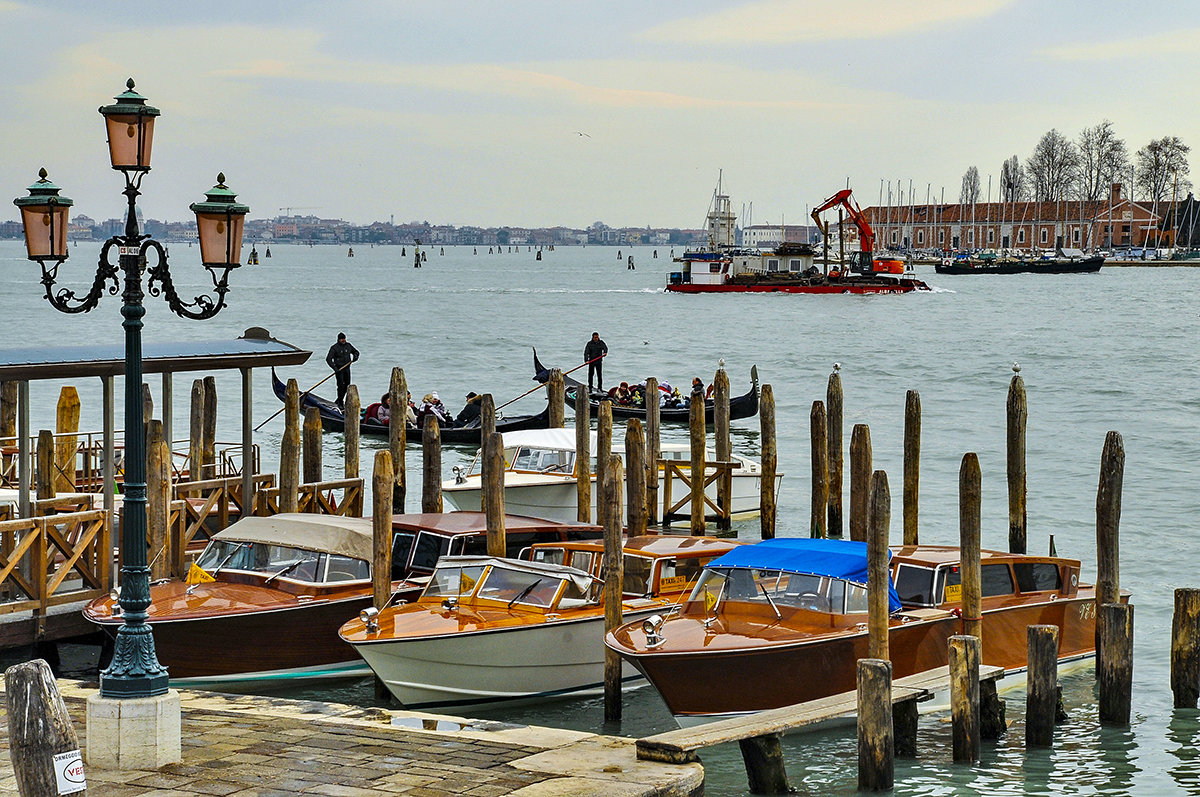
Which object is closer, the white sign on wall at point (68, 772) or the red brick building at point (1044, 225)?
the white sign on wall at point (68, 772)

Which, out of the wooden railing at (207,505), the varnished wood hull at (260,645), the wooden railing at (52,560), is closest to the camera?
the wooden railing at (52,560)

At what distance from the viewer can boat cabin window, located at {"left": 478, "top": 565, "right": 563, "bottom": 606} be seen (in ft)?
46.3

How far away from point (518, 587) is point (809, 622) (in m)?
2.76

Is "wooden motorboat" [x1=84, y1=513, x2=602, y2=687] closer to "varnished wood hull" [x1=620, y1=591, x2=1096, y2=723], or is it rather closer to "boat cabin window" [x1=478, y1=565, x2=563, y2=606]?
"boat cabin window" [x1=478, y1=565, x2=563, y2=606]

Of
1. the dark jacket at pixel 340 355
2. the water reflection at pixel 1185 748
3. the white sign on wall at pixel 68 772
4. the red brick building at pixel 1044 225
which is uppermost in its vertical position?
the red brick building at pixel 1044 225

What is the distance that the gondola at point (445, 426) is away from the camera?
29998 mm

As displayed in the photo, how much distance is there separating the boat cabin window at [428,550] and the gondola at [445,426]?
13.3 meters

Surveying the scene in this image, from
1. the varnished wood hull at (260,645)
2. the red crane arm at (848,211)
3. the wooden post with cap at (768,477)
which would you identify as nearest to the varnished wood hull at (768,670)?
the varnished wood hull at (260,645)

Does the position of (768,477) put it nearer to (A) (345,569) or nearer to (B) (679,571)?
(B) (679,571)

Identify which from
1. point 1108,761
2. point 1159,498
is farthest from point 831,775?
point 1159,498

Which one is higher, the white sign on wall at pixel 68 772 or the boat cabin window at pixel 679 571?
the white sign on wall at pixel 68 772

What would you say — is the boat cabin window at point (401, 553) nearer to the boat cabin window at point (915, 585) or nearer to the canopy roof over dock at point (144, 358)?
the canopy roof over dock at point (144, 358)

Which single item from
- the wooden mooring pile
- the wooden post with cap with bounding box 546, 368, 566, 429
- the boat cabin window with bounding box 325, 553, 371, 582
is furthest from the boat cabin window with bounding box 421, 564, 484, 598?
the wooden post with cap with bounding box 546, 368, 566, 429

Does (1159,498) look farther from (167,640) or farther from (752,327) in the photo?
(752,327)
